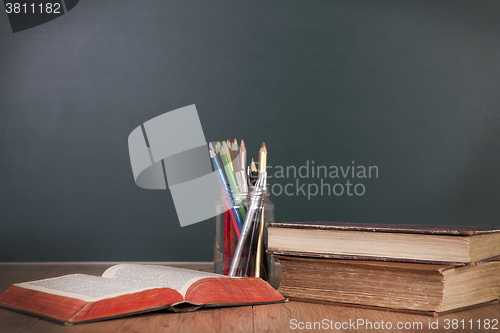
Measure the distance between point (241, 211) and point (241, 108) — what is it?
0.57m

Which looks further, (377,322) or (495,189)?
(495,189)

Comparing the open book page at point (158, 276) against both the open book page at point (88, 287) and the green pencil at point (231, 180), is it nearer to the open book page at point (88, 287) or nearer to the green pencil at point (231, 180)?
the open book page at point (88, 287)

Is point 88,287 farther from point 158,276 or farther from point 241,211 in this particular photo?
point 241,211

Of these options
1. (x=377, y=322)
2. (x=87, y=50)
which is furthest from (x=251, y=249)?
(x=87, y=50)

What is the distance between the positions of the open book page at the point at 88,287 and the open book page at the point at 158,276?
0.05ft

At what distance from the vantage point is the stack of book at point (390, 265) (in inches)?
19.5

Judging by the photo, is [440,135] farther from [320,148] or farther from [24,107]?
[24,107]

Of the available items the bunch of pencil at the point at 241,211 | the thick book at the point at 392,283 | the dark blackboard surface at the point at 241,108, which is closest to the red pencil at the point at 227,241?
the bunch of pencil at the point at 241,211

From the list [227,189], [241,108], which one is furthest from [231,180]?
[241,108]

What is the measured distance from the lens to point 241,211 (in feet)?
2.16

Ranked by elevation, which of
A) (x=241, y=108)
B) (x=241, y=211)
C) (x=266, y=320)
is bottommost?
(x=266, y=320)

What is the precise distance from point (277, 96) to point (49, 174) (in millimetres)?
675

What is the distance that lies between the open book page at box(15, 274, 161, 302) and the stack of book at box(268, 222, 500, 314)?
7.9 inches

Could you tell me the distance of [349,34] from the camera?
1.20m
